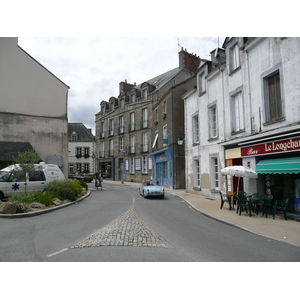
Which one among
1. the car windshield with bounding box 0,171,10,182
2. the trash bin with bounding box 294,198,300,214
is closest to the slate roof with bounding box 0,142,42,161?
the car windshield with bounding box 0,171,10,182

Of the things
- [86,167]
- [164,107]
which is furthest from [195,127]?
[86,167]

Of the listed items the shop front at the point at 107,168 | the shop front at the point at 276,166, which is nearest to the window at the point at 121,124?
the shop front at the point at 107,168

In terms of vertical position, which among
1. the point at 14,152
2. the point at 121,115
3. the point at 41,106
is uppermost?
the point at 121,115

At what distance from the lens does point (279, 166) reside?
9.28 m

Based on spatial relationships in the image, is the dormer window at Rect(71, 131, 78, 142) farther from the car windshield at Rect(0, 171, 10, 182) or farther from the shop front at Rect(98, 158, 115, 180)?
the car windshield at Rect(0, 171, 10, 182)

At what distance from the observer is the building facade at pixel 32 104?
68.0ft

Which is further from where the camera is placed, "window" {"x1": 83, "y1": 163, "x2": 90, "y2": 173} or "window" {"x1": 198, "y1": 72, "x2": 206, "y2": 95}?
"window" {"x1": 83, "y1": 163, "x2": 90, "y2": 173}

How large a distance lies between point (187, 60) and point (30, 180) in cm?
2173

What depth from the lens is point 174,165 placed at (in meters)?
23.0

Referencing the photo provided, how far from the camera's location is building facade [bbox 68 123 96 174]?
48.5 metres

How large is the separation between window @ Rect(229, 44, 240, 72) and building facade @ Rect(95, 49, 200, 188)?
9.95 m

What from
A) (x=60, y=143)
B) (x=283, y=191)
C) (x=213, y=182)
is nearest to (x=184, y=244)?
(x=283, y=191)
